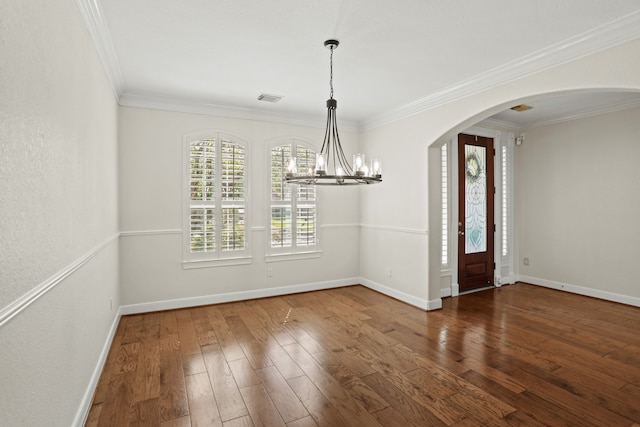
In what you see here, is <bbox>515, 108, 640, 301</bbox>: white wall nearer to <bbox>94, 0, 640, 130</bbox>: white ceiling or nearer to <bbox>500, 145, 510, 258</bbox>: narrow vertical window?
<bbox>500, 145, 510, 258</bbox>: narrow vertical window

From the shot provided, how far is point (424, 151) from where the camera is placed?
4504mm

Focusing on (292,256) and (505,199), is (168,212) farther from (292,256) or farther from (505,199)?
(505,199)

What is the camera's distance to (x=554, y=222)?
560 cm

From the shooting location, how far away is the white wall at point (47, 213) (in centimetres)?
123

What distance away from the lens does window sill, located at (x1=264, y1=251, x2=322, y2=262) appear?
202 inches

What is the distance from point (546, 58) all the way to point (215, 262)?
4443mm

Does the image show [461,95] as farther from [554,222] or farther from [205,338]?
[205,338]

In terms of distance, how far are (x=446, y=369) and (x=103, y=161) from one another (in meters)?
3.60

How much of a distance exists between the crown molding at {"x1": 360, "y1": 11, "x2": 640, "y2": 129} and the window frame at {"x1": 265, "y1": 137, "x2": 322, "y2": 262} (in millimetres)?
1893

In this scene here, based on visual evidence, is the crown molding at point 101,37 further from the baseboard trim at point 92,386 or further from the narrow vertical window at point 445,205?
the narrow vertical window at point 445,205

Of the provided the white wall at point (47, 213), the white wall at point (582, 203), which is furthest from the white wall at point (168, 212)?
the white wall at point (582, 203)

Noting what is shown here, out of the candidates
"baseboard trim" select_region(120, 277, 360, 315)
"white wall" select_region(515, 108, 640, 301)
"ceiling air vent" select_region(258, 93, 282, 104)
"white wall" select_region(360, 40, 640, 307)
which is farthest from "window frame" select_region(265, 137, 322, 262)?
"white wall" select_region(515, 108, 640, 301)

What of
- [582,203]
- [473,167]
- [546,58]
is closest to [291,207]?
[473,167]

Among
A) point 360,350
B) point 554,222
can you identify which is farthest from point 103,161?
point 554,222
